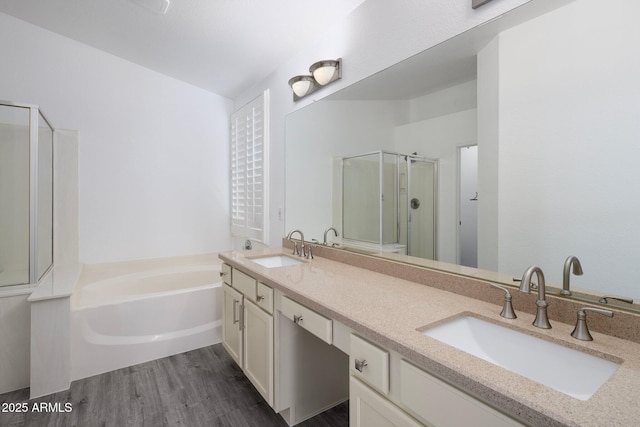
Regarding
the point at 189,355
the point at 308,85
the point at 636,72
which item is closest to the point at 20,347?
the point at 189,355

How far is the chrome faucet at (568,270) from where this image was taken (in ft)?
3.07

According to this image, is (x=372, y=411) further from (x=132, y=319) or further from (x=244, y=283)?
(x=132, y=319)

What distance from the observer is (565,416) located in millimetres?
545

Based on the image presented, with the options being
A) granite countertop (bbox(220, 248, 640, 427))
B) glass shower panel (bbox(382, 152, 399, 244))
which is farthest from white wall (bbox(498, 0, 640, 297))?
glass shower panel (bbox(382, 152, 399, 244))

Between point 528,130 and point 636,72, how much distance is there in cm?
28

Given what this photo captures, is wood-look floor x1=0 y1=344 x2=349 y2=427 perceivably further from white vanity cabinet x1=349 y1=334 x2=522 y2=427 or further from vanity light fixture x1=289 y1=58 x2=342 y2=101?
vanity light fixture x1=289 y1=58 x2=342 y2=101

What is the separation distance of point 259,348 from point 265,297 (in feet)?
1.04

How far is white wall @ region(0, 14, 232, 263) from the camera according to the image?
274 centimetres

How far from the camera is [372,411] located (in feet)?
3.15

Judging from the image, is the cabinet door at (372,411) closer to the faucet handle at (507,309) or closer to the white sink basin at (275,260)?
the faucet handle at (507,309)

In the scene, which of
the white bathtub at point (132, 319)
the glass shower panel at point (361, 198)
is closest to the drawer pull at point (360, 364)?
the glass shower panel at point (361, 198)

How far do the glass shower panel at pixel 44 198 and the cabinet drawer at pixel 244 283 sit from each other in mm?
1453

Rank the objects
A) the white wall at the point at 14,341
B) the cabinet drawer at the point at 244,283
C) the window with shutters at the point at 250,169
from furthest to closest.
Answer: the window with shutters at the point at 250,169, the white wall at the point at 14,341, the cabinet drawer at the point at 244,283

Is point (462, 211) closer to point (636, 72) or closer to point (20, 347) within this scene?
point (636, 72)
